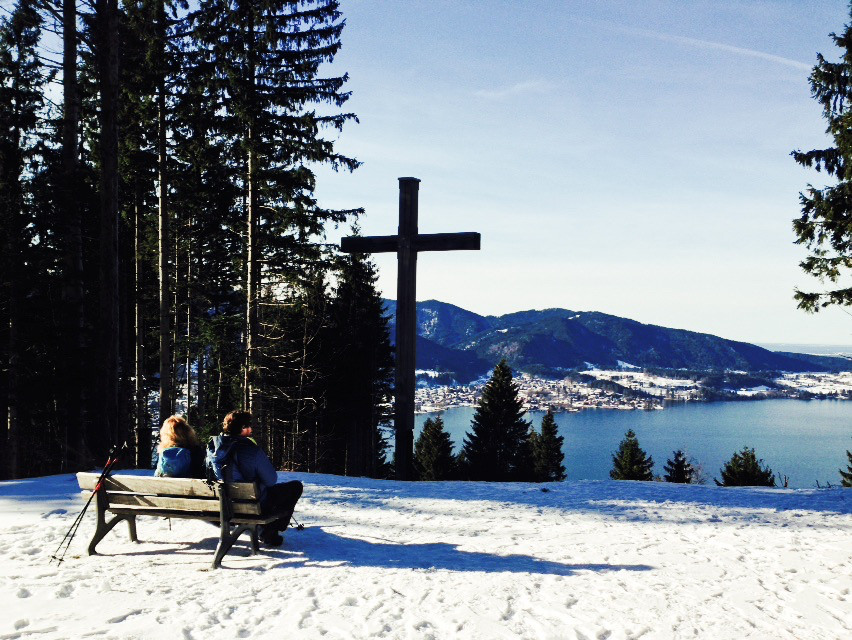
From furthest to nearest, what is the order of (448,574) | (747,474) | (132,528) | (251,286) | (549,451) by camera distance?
(549,451), (747,474), (251,286), (132,528), (448,574)

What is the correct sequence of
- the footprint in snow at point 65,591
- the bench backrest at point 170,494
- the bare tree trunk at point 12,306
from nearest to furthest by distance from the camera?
the footprint in snow at point 65,591
the bench backrest at point 170,494
the bare tree trunk at point 12,306

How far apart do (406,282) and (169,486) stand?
16.1 ft

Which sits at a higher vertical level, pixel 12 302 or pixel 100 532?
pixel 12 302

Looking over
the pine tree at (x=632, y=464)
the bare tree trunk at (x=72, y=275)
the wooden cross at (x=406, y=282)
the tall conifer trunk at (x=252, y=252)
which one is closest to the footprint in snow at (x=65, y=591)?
the wooden cross at (x=406, y=282)

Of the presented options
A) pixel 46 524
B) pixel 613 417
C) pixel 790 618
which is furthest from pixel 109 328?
pixel 613 417

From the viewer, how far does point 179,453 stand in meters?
5.98

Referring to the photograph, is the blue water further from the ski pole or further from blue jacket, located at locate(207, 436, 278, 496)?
the ski pole

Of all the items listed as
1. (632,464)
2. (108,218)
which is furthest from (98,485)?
(632,464)

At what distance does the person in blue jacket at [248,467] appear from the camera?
18.1 feet

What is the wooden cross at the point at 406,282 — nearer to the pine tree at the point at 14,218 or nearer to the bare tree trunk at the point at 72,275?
the bare tree trunk at the point at 72,275

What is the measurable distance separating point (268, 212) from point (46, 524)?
8606mm

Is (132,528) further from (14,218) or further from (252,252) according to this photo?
(14,218)

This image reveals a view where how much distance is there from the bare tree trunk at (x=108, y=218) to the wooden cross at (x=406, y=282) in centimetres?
451

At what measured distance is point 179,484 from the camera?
561 cm
